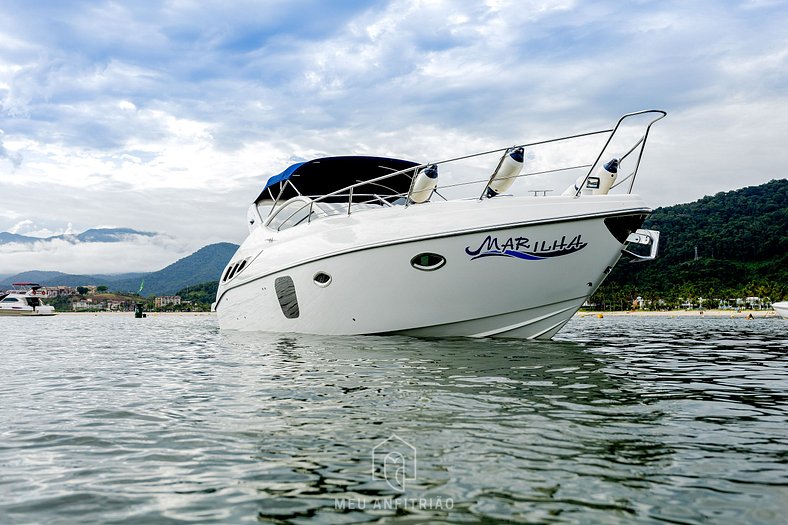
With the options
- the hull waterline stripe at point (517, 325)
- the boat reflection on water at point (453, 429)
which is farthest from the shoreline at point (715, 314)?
the boat reflection on water at point (453, 429)

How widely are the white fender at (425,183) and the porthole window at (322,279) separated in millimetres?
2016

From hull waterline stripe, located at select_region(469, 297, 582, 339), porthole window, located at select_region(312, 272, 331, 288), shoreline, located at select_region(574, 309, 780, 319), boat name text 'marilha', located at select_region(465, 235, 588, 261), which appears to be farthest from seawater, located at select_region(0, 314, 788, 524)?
shoreline, located at select_region(574, 309, 780, 319)

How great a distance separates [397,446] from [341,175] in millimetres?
10379

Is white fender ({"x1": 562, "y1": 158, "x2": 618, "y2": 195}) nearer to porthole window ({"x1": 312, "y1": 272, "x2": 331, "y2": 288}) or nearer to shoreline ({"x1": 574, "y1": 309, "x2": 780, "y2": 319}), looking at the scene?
porthole window ({"x1": 312, "y1": 272, "x2": 331, "y2": 288})

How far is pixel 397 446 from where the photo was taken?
10.9 ft

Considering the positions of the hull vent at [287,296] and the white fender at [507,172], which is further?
the hull vent at [287,296]

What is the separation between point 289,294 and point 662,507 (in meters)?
9.02

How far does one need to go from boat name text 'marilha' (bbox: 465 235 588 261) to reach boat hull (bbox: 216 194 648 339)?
16 millimetres

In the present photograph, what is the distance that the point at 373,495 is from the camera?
100 inches

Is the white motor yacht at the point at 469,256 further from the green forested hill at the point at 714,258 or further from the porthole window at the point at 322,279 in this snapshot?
the green forested hill at the point at 714,258

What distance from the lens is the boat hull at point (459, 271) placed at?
868 cm

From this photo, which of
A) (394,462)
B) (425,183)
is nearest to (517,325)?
(425,183)

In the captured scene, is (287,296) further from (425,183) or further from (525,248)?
(525,248)

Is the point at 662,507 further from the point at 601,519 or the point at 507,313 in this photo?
the point at 507,313
